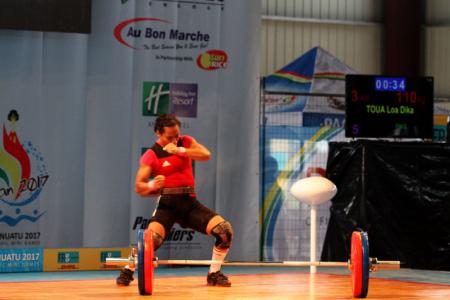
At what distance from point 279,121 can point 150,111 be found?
1969 mm

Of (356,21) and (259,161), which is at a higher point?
(356,21)

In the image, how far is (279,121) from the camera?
551 inches

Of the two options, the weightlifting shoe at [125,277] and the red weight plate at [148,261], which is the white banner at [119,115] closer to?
the weightlifting shoe at [125,277]

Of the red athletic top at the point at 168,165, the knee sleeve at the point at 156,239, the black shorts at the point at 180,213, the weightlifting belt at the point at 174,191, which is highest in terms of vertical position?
the red athletic top at the point at 168,165

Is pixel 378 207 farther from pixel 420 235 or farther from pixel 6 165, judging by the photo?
pixel 6 165

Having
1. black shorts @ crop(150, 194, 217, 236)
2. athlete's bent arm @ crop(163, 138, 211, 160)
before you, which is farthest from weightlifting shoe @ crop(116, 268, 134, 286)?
athlete's bent arm @ crop(163, 138, 211, 160)

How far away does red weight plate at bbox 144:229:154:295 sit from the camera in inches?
347

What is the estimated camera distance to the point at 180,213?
9922 mm

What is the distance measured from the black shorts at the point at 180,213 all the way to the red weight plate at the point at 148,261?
90 cm

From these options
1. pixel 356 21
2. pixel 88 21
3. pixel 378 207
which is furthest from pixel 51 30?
pixel 356 21

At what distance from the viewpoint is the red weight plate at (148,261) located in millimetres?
8805

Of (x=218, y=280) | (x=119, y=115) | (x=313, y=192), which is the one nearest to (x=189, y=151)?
(x=218, y=280)

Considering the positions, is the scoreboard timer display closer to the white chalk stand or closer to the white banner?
the white chalk stand

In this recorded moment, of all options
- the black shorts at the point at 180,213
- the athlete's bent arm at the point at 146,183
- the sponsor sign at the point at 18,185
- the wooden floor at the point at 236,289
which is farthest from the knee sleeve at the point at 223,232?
the sponsor sign at the point at 18,185
